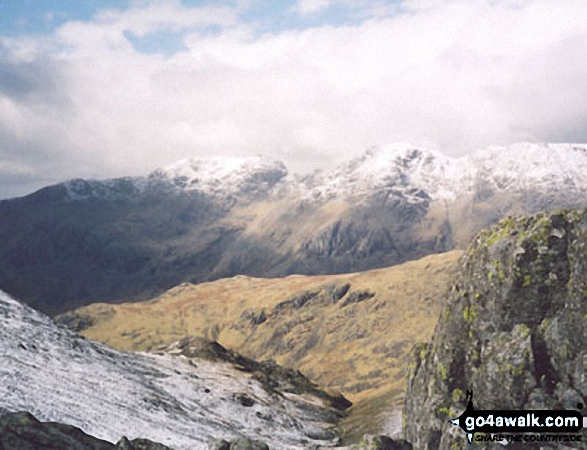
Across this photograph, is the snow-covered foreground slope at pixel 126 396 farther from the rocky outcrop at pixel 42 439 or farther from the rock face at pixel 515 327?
the rock face at pixel 515 327

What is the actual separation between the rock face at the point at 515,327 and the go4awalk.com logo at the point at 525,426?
1.15ft

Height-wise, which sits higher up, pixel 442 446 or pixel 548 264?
pixel 548 264

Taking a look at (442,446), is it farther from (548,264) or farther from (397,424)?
(397,424)

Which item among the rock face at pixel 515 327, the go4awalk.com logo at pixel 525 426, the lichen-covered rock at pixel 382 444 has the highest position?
the rock face at pixel 515 327

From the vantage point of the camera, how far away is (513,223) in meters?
29.7

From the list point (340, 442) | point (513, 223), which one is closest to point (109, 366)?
point (340, 442)

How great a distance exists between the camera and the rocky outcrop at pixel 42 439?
27656mm

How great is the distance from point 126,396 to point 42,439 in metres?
30.9

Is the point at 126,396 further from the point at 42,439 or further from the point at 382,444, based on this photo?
the point at 382,444

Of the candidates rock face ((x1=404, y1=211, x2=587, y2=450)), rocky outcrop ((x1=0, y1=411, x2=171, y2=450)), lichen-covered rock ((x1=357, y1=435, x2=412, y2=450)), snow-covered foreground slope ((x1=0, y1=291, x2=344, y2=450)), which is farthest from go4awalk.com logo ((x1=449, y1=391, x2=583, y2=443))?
snow-covered foreground slope ((x1=0, y1=291, x2=344, y2=450))

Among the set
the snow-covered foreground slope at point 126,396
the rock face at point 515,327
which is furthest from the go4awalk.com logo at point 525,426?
the snow-covered foreground slope at point 126,396

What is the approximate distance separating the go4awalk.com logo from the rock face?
13.8 inches

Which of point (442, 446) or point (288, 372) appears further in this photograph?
point (288, 372)

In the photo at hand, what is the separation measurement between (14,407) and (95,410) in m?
9.01
